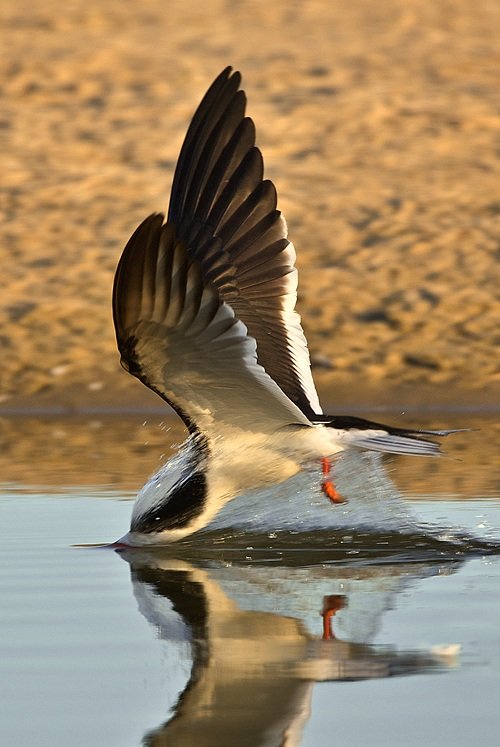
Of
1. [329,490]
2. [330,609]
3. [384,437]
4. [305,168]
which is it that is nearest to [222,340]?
[384,437]

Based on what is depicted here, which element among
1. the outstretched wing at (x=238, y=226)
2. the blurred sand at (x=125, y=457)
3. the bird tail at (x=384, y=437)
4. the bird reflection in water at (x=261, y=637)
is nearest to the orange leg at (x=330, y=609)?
the bird reflection in water at (x=261, y=637)

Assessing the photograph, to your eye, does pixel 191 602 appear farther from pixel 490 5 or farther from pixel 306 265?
pixel 490 5

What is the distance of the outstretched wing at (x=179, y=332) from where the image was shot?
528cm

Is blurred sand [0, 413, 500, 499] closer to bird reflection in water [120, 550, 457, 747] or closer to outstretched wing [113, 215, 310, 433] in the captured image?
bird reflection in water [120, 550, 457, 747]

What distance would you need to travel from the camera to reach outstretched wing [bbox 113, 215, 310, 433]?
528 centimetres

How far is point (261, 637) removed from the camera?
4695 mm

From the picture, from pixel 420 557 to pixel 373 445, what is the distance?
1.71ft

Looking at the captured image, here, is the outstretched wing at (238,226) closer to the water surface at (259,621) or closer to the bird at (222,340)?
the bird at (222,340)

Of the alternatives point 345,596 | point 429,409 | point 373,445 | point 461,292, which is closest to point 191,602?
point 345,596

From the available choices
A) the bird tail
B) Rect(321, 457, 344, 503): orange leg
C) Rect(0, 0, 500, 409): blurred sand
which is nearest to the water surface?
Rect(321, 457, 344, 503): orange leg

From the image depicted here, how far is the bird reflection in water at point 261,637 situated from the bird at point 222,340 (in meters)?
0.30

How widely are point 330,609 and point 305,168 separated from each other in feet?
34.7

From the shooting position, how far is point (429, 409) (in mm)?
11953

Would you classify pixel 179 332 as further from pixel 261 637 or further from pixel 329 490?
pixel 329 490
